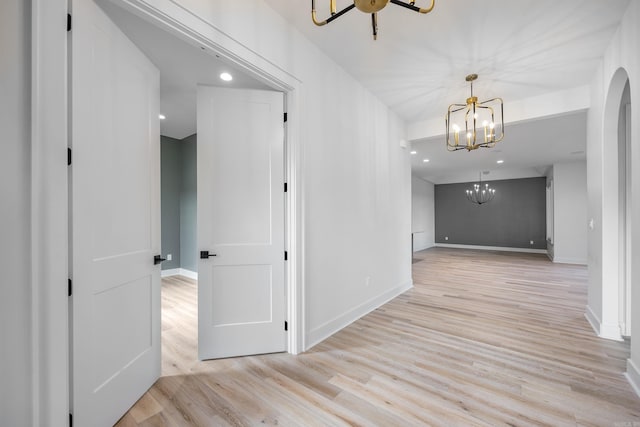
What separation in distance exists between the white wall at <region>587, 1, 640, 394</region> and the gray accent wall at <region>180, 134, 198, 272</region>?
5.74 m

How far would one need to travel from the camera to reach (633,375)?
1967 mm

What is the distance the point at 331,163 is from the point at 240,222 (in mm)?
1153

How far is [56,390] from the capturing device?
120 centimetres

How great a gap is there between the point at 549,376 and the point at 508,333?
830 mm

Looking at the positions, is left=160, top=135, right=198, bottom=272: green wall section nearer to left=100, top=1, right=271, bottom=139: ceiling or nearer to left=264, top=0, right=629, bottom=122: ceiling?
left=100, top=1, right=271, bottom=139: ceiling

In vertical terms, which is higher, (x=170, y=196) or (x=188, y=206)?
(x=170, y=196)

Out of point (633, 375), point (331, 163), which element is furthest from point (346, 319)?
point (633, 375)

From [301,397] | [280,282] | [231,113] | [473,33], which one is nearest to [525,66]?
[473,33]

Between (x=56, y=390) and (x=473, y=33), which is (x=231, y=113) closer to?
(x=56, y=390)

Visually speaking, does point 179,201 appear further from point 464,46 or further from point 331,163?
point 464,46

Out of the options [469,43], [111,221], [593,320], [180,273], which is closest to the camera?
[111,221]

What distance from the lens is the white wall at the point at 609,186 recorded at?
1.98m

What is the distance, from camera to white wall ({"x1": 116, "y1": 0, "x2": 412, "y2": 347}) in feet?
6.60

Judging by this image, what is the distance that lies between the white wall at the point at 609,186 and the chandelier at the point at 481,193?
7609 millimetres
